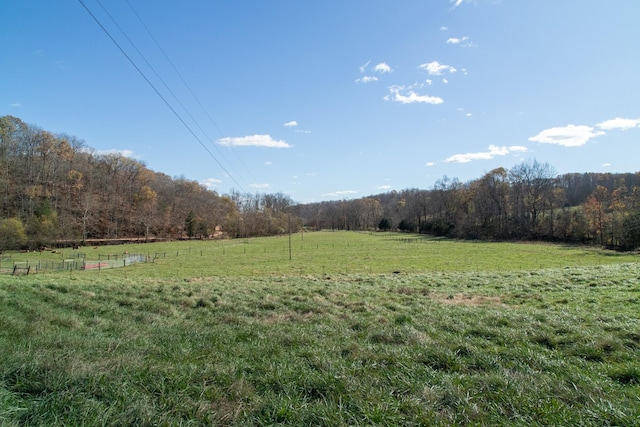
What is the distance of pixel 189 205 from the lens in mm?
105812

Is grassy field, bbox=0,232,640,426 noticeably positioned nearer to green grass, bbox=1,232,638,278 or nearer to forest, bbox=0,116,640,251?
green grass, bbox=1,232,638,278

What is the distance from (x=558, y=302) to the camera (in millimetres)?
10562

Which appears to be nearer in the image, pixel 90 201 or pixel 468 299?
pixel 468 299

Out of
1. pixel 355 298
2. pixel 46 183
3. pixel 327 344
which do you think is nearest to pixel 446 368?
pixel 327 344

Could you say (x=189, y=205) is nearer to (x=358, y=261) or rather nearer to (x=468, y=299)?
(x=358, y=261)

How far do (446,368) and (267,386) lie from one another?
2.57 meters

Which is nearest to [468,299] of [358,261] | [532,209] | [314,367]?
[314,367]

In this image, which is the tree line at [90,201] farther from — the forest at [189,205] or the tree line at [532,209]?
the tree line at [532,209]

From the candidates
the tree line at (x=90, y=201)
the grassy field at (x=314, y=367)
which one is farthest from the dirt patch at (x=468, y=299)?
the tree line at (x=90, y=201)

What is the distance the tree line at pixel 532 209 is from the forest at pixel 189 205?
9.9 inches

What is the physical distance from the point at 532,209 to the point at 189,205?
101m

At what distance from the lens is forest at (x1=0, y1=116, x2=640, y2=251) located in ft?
194

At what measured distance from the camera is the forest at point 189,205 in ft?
194

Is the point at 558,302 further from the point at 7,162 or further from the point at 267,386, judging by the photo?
the point at 7,162
